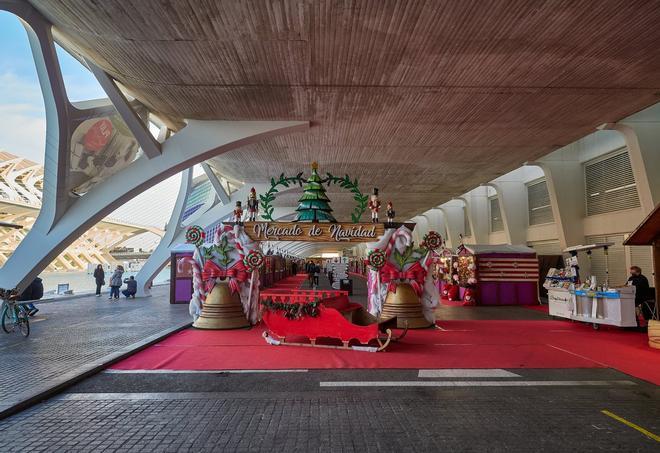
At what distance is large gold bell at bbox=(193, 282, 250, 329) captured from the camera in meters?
10.8

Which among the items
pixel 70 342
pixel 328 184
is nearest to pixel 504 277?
pixel 328 184

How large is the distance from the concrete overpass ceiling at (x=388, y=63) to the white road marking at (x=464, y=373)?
20.0 ft

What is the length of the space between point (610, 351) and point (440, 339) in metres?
3.44

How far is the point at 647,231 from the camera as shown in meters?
9.55

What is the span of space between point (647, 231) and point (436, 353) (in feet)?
20.4

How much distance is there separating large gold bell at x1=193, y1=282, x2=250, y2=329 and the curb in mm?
2159

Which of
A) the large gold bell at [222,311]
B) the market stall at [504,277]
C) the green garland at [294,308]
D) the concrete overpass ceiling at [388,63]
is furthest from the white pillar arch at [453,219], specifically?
the green garland at [294,308]

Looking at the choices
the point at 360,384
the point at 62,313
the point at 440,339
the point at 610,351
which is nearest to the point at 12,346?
the point at 62,313

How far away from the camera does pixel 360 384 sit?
5.92m

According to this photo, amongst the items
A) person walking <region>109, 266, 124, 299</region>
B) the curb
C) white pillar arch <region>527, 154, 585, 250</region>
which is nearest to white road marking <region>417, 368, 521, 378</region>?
the curb

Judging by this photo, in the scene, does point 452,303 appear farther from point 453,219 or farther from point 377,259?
point 453,219

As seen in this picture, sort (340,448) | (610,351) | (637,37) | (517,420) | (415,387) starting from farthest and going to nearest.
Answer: (610,351) → (637,37) → (415,387) → (517,420) → (340,448)

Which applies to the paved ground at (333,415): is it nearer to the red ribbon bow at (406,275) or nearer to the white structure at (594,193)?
the red ribbon bow at (406,275)

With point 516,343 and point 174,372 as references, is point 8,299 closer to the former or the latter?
point 174,372
